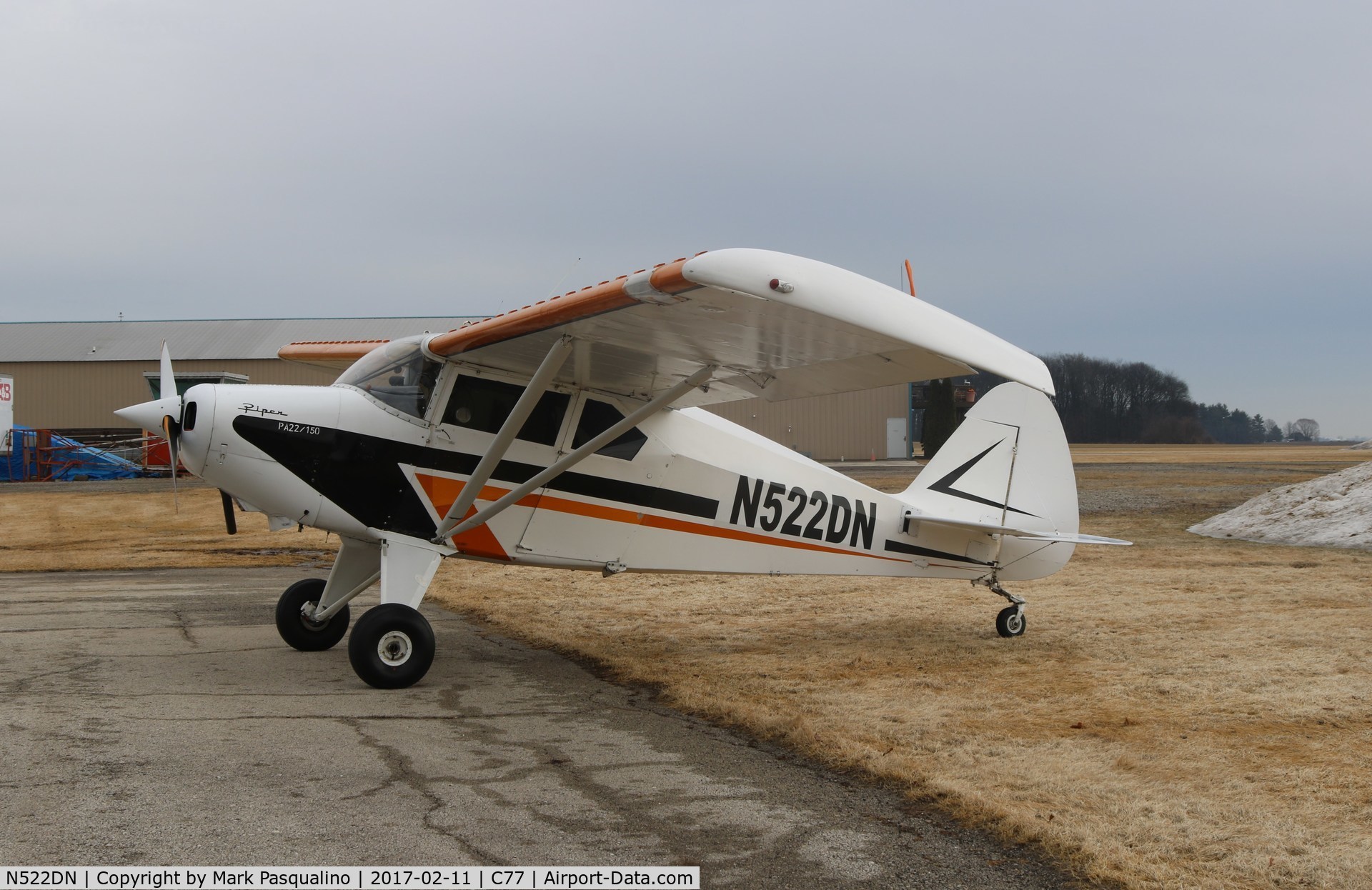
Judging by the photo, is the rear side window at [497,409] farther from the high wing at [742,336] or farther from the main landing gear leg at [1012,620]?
the main landing gear leg at [1012,620]

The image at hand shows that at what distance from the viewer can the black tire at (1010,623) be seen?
959 centimetres

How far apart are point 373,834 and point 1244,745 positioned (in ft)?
15.2

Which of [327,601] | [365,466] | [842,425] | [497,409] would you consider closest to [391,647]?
[365,466]

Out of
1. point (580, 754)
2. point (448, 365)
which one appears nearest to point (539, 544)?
point (448, 365)

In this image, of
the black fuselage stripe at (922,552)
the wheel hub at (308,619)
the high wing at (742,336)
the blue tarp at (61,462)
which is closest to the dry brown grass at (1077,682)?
the black fuselage stripe at (922,552)

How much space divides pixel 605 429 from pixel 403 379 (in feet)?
5.37

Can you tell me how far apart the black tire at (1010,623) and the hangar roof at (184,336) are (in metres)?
42.5

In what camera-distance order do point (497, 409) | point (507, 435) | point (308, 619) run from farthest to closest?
point (308, 619), point (497, 409), point (507, 435)

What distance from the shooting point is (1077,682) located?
7.59 m

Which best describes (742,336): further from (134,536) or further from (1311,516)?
(134,536)

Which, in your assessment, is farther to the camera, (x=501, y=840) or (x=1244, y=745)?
(x=1244, y=745)

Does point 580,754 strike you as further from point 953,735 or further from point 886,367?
point 886,367

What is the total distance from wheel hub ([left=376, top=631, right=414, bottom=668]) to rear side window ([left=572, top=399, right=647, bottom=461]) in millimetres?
2074

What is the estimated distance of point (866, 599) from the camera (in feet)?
39.8
